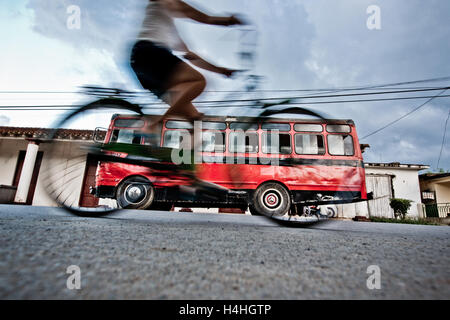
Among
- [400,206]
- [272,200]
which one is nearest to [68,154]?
[272,200]

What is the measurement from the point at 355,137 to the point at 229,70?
443cm

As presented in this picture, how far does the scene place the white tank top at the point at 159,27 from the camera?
1.86 meters

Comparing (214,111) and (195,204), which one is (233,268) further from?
(195,204)

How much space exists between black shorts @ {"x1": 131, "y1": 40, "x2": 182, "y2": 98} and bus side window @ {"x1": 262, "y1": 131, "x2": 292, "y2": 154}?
139 inches

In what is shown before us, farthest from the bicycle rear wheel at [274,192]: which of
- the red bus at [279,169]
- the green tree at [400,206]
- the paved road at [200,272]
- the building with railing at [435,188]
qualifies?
the building with railing at [435,188]

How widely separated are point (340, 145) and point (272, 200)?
86.1 inches

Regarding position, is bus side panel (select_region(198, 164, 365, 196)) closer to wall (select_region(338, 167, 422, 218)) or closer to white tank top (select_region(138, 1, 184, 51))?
white tank top (select_region(138, 1, 184, 51))

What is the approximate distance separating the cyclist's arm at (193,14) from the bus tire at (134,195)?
3.45 meters

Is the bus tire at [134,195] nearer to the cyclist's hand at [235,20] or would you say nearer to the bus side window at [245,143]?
the bus side window at [245,143]

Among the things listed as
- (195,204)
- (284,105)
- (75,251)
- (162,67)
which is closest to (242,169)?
(195,204)

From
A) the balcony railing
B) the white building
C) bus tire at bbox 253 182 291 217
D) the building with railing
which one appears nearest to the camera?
bus tire at bbox 253 182 291 217

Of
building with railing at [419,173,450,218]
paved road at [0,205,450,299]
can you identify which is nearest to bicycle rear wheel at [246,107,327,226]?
paved road at [0,205,450,299]

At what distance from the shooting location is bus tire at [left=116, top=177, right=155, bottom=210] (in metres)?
4.62

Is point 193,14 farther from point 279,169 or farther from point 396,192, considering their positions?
point 396,192
